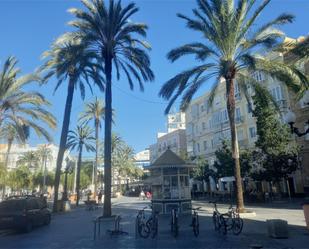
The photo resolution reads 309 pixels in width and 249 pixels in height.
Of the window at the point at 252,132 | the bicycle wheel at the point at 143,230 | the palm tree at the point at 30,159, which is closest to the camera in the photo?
the bicycle wheel at the point at 143,230

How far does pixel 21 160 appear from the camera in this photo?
303 ft

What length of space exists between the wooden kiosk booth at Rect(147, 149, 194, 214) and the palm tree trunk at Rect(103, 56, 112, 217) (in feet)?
18.2

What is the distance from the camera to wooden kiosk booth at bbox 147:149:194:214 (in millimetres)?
21403

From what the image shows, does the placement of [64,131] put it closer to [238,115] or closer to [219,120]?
[238,115]

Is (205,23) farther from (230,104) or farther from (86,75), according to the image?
(86,75)

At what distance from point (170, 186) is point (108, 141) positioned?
6464 mm

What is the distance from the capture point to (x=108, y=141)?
686 inches

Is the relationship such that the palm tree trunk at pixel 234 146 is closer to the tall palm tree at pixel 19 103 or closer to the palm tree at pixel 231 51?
the palm tree at pixel 231 51

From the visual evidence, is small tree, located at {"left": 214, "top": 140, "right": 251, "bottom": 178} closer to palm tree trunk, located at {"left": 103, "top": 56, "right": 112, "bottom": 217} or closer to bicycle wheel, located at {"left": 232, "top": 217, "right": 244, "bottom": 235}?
palm tree trunk, located at {"left": 103, "top": 56, "right": 112, "bottom": 217}

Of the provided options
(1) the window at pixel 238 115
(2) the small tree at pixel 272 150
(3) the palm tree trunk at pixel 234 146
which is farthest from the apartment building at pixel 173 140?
(3) the palm tree trunk at pixel 234 146

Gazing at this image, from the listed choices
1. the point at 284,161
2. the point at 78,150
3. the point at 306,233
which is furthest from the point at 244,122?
the point at 306,233

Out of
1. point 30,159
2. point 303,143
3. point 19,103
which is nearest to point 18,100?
point 19,103

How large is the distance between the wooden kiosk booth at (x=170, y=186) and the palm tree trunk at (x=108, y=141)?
555 cm

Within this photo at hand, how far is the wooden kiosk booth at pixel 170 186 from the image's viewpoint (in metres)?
21.4
